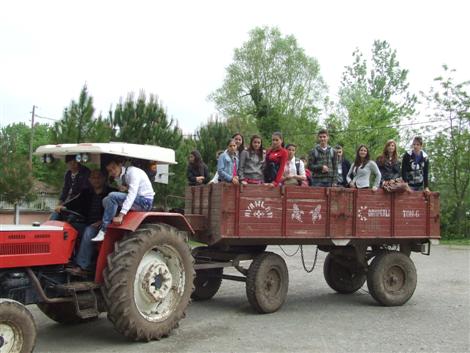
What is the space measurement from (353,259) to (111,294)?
4.87 m

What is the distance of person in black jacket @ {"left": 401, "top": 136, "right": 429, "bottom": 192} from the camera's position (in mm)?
9711

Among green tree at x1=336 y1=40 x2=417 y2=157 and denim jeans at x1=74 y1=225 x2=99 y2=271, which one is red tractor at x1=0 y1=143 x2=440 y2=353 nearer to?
denim jeans at x1=74 y1=225 x2=99 y2=271

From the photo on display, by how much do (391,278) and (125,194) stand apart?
4969 mm

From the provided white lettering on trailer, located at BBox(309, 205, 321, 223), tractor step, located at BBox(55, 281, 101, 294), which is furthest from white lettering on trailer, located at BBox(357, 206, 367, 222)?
tractor step, located at BBox(55, 281, 101, 294)

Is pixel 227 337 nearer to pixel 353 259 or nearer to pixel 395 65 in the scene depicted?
pixel 353 259

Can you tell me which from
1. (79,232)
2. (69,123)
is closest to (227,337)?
(79,232)

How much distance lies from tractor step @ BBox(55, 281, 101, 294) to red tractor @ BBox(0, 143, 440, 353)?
0.01 metres

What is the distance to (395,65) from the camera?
52.1 m

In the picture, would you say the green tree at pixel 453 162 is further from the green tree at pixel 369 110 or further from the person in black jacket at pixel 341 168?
the person in black jacket at pixel 341 168

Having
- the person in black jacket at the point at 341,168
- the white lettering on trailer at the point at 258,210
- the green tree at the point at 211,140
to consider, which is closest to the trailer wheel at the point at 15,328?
the white lettering on trailer at the point at 258,210

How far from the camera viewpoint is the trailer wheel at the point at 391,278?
9.09m

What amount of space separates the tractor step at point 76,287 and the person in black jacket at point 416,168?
5902mm

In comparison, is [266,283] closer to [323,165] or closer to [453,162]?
[323,165]

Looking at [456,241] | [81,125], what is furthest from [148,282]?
[456,241]
